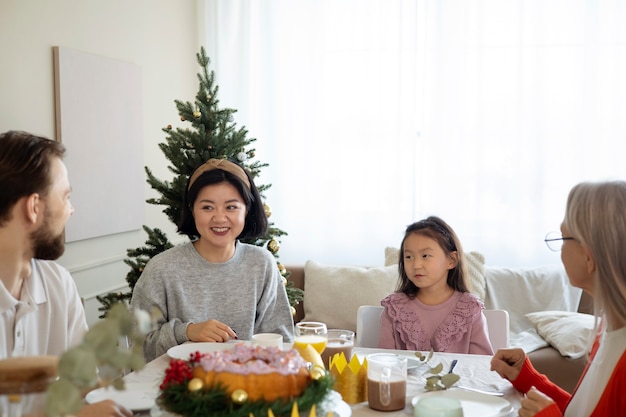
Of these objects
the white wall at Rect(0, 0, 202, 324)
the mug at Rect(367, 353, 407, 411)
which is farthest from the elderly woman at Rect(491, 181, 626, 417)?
the white wall at Rect(0, 0, 202, 324)

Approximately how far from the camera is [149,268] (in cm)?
228

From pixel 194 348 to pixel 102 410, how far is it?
502 mm

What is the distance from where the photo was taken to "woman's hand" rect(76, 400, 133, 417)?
136 centimetres

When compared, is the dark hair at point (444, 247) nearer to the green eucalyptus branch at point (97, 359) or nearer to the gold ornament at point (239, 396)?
the gold ornament at point (239, 396)

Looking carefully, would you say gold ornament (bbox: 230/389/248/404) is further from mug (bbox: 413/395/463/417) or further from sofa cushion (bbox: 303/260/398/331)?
sofa cushion (bbox: 303/260/398/331)

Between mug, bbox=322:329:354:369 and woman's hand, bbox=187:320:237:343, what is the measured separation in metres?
0.38

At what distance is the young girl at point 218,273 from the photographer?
7.40ft

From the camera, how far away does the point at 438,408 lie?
1392 millimetres

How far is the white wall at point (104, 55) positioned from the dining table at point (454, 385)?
1567 millimetres

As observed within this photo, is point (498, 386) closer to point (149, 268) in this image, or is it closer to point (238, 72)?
point (149, 268)

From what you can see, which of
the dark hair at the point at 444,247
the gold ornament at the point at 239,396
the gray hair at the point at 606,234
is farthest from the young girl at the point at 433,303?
the gold ornament at the point at 239,396

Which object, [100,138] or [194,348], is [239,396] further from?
[100,138]

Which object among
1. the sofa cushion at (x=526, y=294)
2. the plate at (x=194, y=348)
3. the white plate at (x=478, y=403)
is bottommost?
the sofa cushion at (x=526, y=294)

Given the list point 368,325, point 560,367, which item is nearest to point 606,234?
point 368,325
